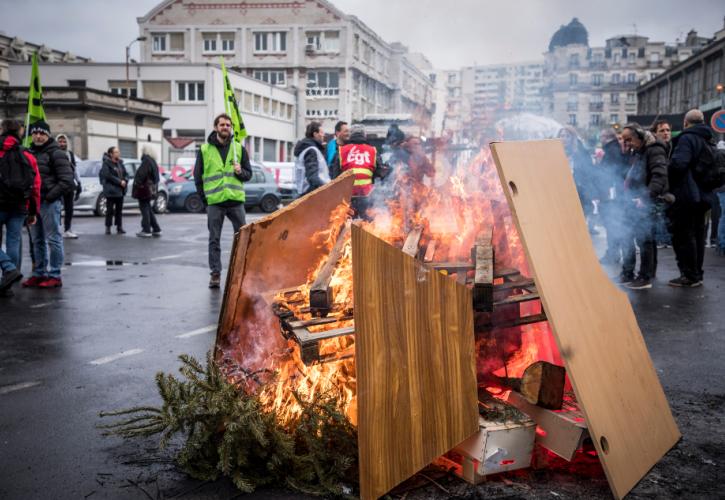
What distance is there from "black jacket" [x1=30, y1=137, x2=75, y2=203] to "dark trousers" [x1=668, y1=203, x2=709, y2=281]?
7915 millimetres

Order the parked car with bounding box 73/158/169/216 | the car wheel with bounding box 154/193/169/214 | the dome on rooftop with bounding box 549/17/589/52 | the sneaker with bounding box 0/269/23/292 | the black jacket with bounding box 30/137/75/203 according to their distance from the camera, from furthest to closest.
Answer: the car wheel with bounding box 154/193/169/214 → the parked car with bounding box 73/158/169/216 → the dome on rooftop with bounding box 549/17/589/52 → the black jacket with bounding box 30/137/75/203 → the sneaker with bounding box 0/269/23/292

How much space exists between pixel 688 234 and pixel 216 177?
619 centimetres

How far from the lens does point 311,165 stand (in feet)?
32.2

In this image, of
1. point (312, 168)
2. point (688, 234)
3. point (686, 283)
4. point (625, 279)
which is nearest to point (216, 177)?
point (312, 168)

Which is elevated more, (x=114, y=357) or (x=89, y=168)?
(x=89, y=168)

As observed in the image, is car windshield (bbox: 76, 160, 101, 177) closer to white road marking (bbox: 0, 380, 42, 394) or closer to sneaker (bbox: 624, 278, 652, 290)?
sneaker (bbox: 624, 278, 652, 290)

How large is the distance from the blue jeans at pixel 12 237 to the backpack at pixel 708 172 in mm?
8737

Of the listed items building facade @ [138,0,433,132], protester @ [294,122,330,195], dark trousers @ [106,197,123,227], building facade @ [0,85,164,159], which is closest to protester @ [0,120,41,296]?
protester @ [294,122,330,195]

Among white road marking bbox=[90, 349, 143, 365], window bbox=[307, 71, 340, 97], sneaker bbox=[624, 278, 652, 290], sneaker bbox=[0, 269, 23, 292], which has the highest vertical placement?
window bbox=[307, 71, 340, 97]

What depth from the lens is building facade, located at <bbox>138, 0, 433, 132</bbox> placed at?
61.5 metres

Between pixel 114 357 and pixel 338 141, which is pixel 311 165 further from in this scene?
pixel 114 357

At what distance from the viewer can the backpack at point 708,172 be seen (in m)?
8.41

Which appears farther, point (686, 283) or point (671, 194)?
point (686, 283)

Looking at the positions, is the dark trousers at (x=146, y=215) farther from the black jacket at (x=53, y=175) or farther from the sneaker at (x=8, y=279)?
the sneaker at (x=8, y=279)
